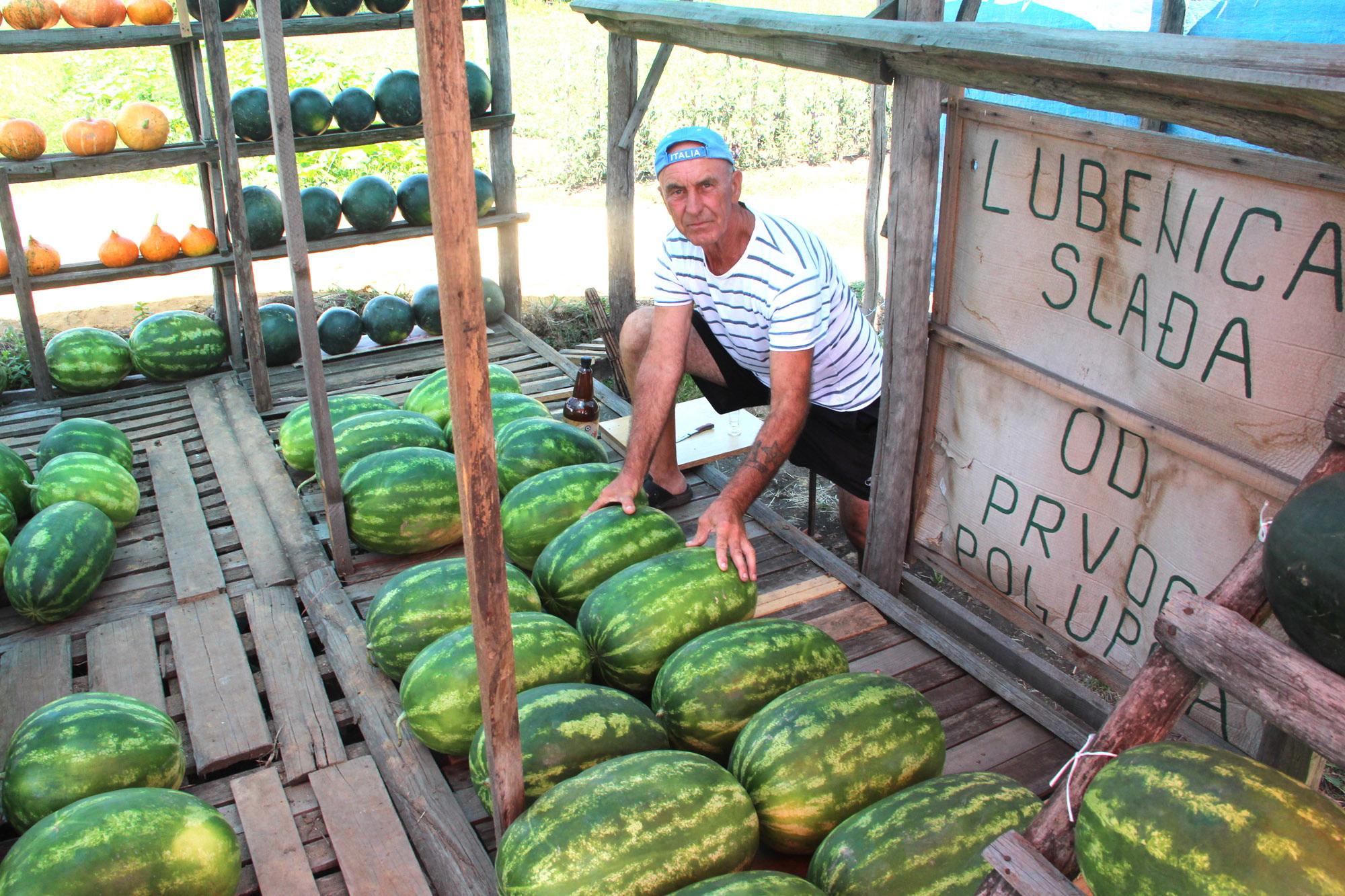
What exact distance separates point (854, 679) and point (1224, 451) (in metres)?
0.96

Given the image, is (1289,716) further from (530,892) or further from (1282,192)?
(530,892)

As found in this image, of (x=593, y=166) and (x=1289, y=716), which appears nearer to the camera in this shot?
(x=1289, y=716)

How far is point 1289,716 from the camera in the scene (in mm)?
1430

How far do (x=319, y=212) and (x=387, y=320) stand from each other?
0.70m

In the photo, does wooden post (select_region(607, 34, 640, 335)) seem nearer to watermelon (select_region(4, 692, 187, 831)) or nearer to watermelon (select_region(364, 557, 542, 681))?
watermelon (select_region(364, 557, 542, 681))

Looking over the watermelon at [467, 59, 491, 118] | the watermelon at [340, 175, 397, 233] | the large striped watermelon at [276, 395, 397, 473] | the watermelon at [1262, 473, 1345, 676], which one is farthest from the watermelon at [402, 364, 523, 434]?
the watermelon at [1262, 473, 1345, 676]

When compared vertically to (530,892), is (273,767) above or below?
below

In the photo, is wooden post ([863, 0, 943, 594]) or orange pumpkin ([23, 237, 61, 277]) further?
orange pumpkin ([23, 237, 61, 277])

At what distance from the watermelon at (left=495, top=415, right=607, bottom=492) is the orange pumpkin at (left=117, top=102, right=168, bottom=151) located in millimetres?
2637

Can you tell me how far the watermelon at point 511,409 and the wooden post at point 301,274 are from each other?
2.49 feet

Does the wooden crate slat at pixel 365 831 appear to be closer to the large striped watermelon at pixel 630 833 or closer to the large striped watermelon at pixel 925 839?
the large striped watermelon at pixel 630 833

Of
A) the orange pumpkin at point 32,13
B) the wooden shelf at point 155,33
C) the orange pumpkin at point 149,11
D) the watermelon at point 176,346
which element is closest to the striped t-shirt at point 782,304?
the wooden shelf at point 155,33

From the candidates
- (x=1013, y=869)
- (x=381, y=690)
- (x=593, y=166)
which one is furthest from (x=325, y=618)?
(x=593, y=166)

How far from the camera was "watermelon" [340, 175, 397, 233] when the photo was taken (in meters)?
5.78
